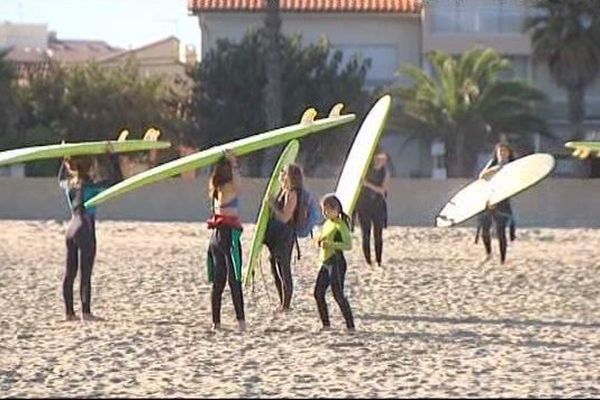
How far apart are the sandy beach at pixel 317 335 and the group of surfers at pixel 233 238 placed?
267 millimetres

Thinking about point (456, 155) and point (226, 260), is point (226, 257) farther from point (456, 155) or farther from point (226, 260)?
point (456, 155)

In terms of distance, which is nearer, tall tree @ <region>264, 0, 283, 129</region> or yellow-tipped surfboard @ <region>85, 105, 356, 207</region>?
yellow-tipped surfboard @ <region>85, 105, 356, 207</region>

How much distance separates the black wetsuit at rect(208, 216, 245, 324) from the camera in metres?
12.0

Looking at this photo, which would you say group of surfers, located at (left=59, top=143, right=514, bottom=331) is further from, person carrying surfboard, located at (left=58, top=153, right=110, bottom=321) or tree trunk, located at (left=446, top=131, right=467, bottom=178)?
tree trunk, located at (left=446, top=131, right=467, bottom=178)

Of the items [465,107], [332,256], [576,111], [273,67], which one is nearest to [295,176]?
[332,256]

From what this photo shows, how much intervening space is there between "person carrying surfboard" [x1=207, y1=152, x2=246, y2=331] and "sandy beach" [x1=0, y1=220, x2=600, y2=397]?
0.33 meters

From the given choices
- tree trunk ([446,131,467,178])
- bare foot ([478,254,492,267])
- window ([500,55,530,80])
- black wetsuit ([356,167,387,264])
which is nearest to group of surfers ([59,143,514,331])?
black wetsuit ([356,167,387,264])

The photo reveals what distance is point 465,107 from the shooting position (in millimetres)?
42438

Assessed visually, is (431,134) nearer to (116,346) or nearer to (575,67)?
(575,67)

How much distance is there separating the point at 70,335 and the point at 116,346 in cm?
89

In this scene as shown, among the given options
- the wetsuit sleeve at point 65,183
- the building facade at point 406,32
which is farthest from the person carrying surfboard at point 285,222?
the building facade at point 406,32

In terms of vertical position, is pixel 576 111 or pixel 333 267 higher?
pixel 333 267

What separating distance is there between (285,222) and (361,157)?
7.03ft

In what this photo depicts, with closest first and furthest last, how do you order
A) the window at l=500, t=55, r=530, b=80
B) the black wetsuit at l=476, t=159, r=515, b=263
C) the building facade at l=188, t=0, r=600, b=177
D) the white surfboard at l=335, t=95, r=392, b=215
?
the white surfboard at l=335, t=95, r=392, b=215 → the black wetsuit at l=476, t=159, r=515, b=263 → the building facade at l=188, t=0, r=600, b=177 → the window at l=500, t=55, r=530, b=80
